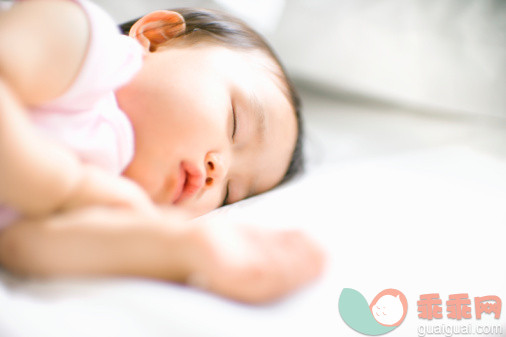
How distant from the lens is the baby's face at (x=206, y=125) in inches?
24.0

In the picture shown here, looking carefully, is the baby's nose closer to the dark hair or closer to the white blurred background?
the dark hair

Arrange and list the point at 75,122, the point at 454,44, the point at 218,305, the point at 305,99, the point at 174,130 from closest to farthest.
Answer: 1. the point at 218,305
2. the point at 75,122
3. the point at 174,130
4. the point at 454,44
5. the point at 305,99

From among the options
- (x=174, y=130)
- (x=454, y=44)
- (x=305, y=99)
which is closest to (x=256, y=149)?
(x=174, y=130)

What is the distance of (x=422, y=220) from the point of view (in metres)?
0.65

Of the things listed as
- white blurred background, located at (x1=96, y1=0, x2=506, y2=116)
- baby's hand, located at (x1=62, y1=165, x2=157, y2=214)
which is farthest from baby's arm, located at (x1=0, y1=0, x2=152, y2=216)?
white blurred background, located at (x1=96, y1=0, x2=506, y2=116)

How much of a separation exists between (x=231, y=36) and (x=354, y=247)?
1.50 ft

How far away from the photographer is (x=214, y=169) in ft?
2.13

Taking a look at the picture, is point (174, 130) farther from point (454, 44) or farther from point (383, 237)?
point (454, 44)

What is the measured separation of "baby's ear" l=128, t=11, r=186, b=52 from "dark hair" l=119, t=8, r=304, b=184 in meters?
0.02

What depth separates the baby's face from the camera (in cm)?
Result: 61

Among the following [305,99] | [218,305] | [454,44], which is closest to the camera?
[218,305]

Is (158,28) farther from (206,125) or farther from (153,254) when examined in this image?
(153,254)

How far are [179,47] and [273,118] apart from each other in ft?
Answer: 0.61

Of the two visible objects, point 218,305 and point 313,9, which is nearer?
point 218,305
